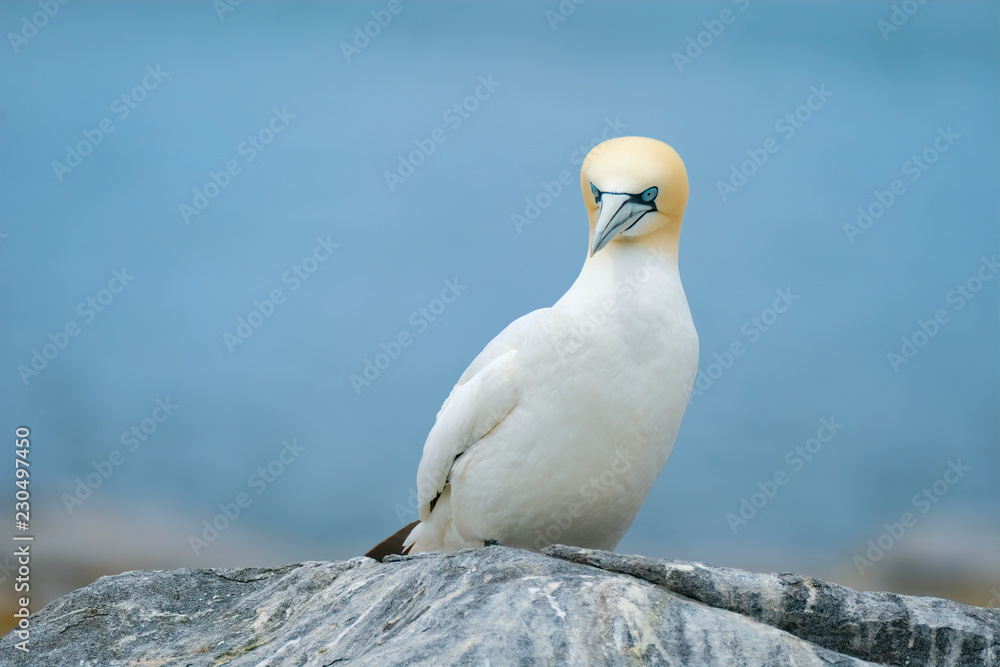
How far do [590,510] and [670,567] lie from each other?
0.81 meters

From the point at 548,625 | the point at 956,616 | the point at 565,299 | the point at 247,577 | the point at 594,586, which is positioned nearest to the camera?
the point at 548,625

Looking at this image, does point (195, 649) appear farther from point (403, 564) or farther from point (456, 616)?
point (456, 616)

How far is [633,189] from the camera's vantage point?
12.5ft

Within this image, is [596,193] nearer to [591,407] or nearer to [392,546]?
[591,407]

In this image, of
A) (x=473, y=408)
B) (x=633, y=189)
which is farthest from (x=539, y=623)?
(x=633, y=189)

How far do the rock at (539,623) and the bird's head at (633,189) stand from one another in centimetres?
131

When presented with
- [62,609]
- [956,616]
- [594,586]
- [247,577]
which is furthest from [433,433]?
[956,616]

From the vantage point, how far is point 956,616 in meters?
3.46

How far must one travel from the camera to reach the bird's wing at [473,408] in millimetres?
4098

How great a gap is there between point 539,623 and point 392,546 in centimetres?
198

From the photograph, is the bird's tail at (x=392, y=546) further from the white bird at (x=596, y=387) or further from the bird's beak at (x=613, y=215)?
the bird's beak at (x=613, y=215)

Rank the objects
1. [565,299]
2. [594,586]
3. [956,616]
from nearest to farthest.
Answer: [594,586], [956,616], [565,299]

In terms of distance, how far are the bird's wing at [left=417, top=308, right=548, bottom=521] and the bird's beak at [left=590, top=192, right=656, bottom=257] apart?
1.84 feet

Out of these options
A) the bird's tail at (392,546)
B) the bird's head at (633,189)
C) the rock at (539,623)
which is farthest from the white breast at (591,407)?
the bird's tail at (392,546)
